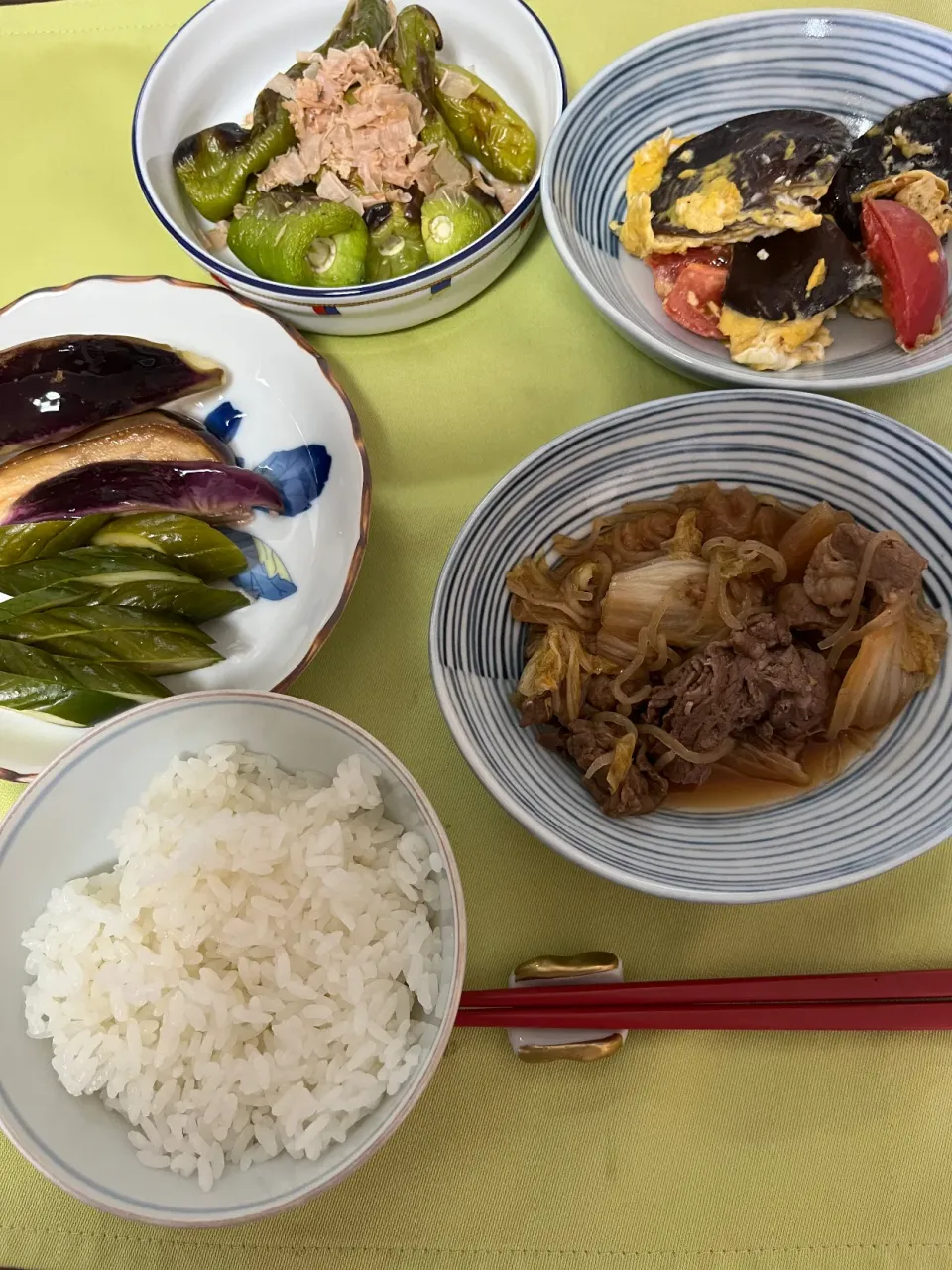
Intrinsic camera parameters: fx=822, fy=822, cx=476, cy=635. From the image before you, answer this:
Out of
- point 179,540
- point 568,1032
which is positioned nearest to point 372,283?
point 179,540

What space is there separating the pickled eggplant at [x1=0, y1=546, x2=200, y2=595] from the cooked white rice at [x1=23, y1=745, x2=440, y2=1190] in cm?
42

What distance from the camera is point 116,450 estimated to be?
158 cm

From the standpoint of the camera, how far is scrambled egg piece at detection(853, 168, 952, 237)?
59.2 inches

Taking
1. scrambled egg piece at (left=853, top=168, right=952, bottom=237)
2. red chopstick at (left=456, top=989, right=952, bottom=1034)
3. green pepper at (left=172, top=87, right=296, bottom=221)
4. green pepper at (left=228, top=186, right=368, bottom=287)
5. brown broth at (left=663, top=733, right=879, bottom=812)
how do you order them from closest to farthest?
red chopstick at (left=456, top=989, right=952, bottom=1034) → brown broth at (left=663, top=733, right=879, bottom=812) → scrambled egg piece at (left=853, top=168, right=952, bottom=237) → green pepper at (left=228, top=186, right=368, bottom=287) → green pepper at (left=172, top=87, right=296, bottom=221)

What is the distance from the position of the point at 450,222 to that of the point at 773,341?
0.67 m

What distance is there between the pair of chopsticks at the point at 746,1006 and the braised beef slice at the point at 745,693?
12.1 inches

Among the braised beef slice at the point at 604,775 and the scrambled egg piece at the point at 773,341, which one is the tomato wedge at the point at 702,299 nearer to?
the scrambled egg piece at the point at 773,341

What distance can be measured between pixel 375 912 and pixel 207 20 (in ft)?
6.20

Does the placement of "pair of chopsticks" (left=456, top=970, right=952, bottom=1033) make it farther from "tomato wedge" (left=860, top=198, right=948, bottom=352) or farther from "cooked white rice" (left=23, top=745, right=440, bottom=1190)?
"tomato wedge" (left=860, top=198, right=948, bottom=352)

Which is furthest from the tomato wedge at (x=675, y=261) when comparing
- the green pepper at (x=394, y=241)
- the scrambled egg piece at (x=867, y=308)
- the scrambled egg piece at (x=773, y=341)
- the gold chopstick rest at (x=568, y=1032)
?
the gold chopstick rest at (x=568, y=1032)

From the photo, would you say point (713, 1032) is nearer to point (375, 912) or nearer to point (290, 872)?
point (375, 912)

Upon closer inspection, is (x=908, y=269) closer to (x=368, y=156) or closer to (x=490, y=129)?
(x=490, y=129)

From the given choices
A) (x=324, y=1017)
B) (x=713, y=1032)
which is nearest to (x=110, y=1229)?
(x=324, y=1017)

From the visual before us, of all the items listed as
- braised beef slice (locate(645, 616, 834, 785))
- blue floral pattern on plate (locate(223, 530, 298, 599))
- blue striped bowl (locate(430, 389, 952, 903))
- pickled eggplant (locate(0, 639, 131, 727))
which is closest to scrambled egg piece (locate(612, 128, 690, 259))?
blue striped bowl (locate(430, 389, 952, 903))
